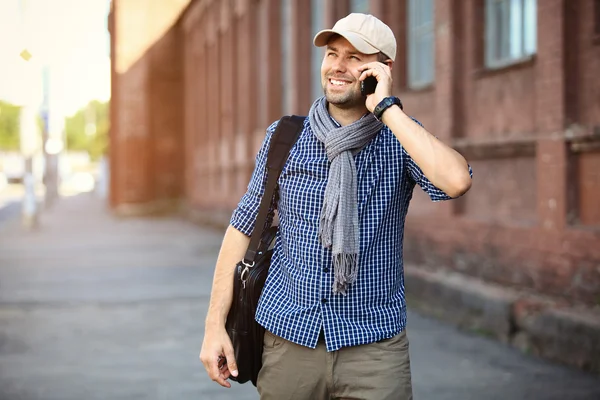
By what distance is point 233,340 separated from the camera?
304 cm

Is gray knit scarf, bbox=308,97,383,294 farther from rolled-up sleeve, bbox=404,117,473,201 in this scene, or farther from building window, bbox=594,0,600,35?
building window, bbox=594,0,600,35

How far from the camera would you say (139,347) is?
7.79 meters

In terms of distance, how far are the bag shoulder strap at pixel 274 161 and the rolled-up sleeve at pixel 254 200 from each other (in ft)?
0.08

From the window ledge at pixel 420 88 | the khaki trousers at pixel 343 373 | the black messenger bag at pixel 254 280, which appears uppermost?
the window ledge at pixel 420 88

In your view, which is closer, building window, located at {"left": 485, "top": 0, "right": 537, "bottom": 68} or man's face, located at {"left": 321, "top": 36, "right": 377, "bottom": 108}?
man's face, located at {"left": 321, "top": 36, "right": 377, "bottom": 108}

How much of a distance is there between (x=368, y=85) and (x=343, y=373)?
3.05ft

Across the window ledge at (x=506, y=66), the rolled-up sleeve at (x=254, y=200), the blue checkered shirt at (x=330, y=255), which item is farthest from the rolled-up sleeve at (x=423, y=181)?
the window ledge at (x=506, y=66)

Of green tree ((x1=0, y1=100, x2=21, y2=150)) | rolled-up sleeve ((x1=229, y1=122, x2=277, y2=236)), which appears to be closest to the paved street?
rolled-up sleeve ((x1=229, y1=122, x2=277, y2=236))

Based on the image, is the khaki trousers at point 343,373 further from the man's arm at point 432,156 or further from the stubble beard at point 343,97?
the stubble beard at point 343,97

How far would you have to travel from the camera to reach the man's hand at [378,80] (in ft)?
9.12

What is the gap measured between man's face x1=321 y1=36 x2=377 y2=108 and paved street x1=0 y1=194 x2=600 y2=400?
3557 mm

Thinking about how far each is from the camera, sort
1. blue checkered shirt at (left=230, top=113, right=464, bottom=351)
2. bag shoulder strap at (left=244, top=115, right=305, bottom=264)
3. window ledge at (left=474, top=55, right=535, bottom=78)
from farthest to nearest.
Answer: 1. window ledge at (left=474, top=55, right=535, bottom=78)
2. bag shoulder strap at (left=244, top=115, right=305, bottom=264)
3. blue checkered shirt at (left=230, top=113, right=464, bottom=351)

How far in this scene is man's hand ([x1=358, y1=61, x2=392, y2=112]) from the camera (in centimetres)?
278

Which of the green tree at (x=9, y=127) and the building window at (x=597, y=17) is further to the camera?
the green tree at (x=9, y=127)
